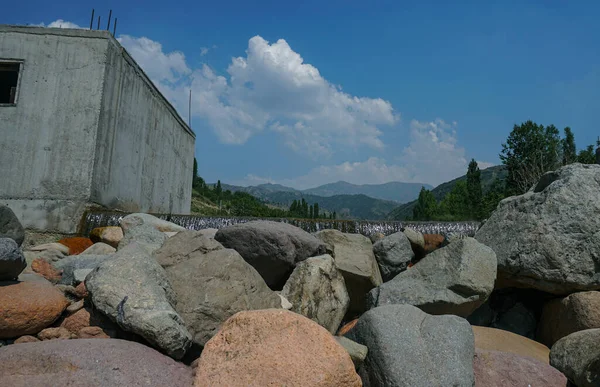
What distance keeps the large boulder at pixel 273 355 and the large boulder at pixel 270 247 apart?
226 centimetres

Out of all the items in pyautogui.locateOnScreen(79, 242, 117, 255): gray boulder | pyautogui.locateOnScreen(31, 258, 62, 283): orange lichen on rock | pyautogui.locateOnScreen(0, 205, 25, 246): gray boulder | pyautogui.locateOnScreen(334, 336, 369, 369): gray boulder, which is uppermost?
pyautogui.locateOnScreen(0, 205, 25, 246): gray boulder

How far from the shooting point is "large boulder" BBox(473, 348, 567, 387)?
4938mm

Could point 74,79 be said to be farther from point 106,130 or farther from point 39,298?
point 39,298

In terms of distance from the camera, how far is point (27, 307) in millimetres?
4539

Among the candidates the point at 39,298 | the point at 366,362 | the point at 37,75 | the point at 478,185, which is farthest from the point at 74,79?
the point at 478,185

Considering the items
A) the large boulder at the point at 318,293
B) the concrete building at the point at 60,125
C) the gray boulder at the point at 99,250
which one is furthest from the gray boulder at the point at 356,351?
the concrete building at the point at 60,125

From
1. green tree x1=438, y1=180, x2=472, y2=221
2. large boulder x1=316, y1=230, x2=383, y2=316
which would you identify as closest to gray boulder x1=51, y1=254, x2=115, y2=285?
large boulder x1=316, y1=230, x2=383, y2=316

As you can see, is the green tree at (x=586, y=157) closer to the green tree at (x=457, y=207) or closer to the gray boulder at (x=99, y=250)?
the green tree at (x=457, y=207)

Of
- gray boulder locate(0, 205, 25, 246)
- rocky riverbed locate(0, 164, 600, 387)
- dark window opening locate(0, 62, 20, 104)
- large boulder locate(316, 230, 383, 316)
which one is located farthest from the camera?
dark window opening locate(0, 62, 20, 104)

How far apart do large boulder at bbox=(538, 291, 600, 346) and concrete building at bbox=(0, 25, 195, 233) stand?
10.2 m

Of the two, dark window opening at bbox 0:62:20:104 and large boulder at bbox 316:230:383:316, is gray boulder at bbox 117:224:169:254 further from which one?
dark window opening at bbox 0:62:20:104

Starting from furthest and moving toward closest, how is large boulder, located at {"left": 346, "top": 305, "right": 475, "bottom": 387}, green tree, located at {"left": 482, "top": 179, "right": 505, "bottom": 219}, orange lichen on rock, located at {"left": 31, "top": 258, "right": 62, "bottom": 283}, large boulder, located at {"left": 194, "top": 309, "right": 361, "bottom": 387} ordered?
green tree, located at {"left": 482, "top": 179, "right": 505, "bottom": 219}
orange lichen on rock, located at {"left": 31, "top": 258, "right": 62, "bottom": 283}
large boulder, located at {"left": 346, "top": 305, "right": 475, "bottom": 387}
large boulder, located at {"left": 194, "top": 309, "right": 361, "bottom": 387}

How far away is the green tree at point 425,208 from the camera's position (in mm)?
61653

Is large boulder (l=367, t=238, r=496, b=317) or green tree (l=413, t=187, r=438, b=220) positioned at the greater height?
green tree (l=413, t=187, r=438, b=220)
